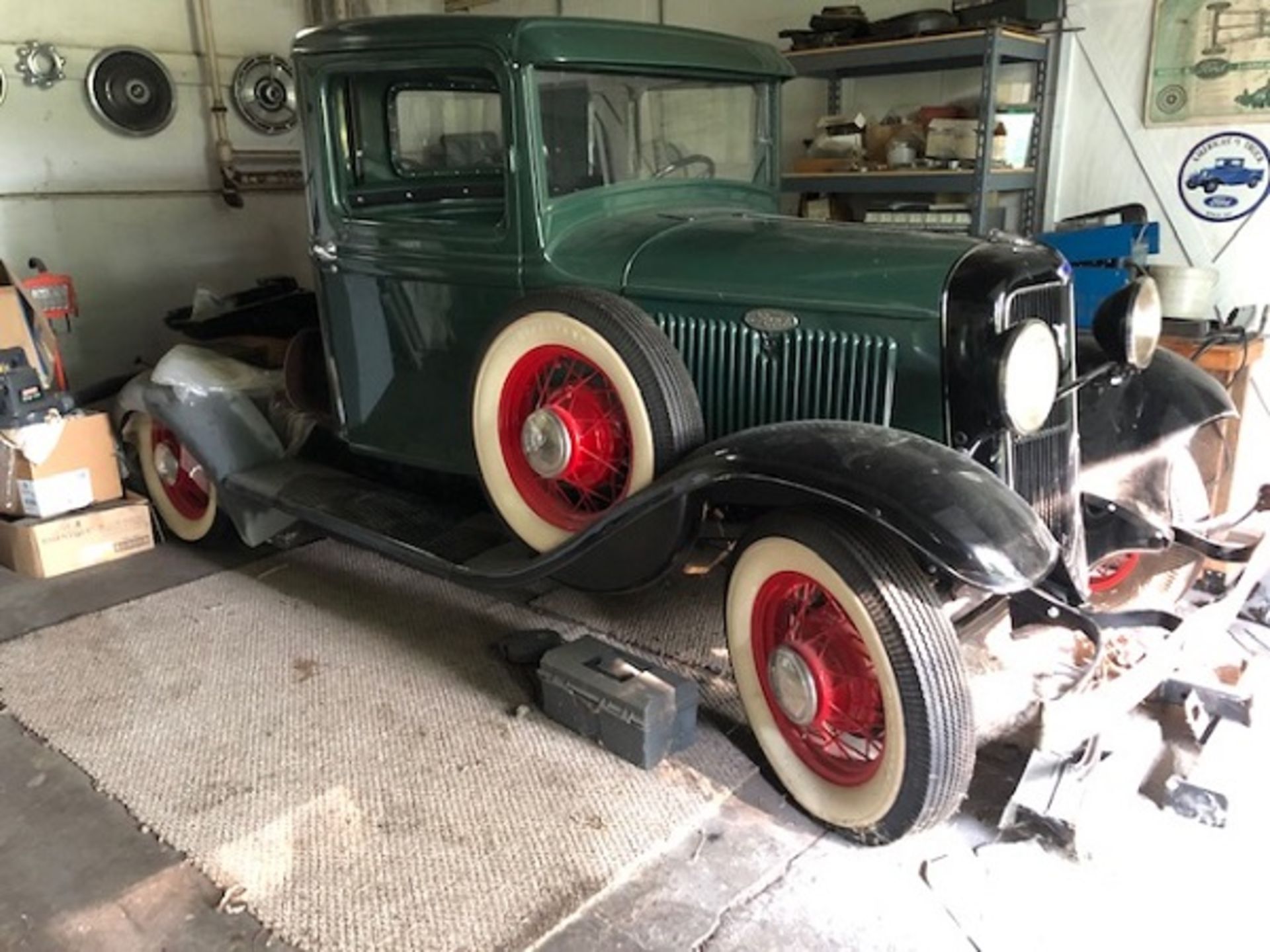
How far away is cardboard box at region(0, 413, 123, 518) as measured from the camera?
3486 millimetres

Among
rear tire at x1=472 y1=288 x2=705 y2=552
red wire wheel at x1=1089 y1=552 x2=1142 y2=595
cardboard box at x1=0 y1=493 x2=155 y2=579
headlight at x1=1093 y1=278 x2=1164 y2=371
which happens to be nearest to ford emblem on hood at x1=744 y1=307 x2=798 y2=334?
rear tire at x1=472 y1=288 x2=705 y2=552

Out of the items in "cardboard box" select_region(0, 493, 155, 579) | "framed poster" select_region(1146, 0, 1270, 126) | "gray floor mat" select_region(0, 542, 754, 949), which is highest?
"framed poster" select_region(1146, 0, 1270, 126)

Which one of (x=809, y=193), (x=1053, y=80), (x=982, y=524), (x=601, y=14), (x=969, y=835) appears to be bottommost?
(x=969, y=835)

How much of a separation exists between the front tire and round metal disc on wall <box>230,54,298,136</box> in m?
4.82

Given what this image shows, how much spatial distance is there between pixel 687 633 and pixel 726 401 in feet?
2.82

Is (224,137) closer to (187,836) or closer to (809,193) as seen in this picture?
(809,193)

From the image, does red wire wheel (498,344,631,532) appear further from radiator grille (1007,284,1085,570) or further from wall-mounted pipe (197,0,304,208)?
wall-mounted pipe (197,0,304,208)

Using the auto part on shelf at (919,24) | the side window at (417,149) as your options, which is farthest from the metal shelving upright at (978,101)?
the side window at (417,149)

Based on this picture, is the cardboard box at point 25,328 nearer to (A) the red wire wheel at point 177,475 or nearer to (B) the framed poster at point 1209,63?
(A) the red wire wheel at point 177,475

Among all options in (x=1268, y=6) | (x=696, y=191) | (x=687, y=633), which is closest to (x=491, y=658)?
(x=687, y=633)

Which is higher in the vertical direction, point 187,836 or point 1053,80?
point 1053,80

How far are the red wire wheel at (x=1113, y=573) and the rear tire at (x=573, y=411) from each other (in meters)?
1.31

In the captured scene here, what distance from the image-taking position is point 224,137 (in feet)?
18.5

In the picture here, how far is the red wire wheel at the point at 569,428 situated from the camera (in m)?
2.35
